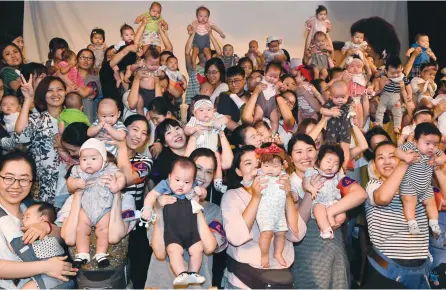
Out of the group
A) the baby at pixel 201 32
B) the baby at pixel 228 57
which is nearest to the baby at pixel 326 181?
the baby at pixel 201 32

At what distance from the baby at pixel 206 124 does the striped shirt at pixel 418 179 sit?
4.11 feet

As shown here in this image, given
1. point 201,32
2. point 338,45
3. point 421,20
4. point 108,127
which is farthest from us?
point 421,20

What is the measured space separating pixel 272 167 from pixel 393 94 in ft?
10.6

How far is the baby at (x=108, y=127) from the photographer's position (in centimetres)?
394

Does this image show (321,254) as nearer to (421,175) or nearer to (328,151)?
(328,151)

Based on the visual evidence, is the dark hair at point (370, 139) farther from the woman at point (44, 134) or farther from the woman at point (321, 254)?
the woman at point (44, 134)

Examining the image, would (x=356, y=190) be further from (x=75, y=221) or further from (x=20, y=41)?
(x=20, y=41)

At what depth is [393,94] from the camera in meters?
6.32

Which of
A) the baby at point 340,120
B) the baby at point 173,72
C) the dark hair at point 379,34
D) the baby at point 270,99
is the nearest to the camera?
the baby at point 340,120

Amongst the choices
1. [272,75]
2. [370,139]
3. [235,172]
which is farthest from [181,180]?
[272,75]

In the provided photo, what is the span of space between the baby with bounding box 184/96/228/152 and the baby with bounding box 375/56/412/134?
2.36m

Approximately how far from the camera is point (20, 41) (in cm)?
719

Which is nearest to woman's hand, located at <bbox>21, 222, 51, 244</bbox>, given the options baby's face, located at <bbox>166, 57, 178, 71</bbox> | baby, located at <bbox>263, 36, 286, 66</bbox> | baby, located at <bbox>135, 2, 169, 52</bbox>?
baby's face, located at <bbox>166, 57, 178, 71</bbox>

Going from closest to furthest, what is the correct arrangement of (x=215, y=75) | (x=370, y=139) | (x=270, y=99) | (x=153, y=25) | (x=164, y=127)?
(x=164, y=127)
(x=370, y=139)
(x=270, y=99)
(x=215, y=75)
(x=153, y=25)
